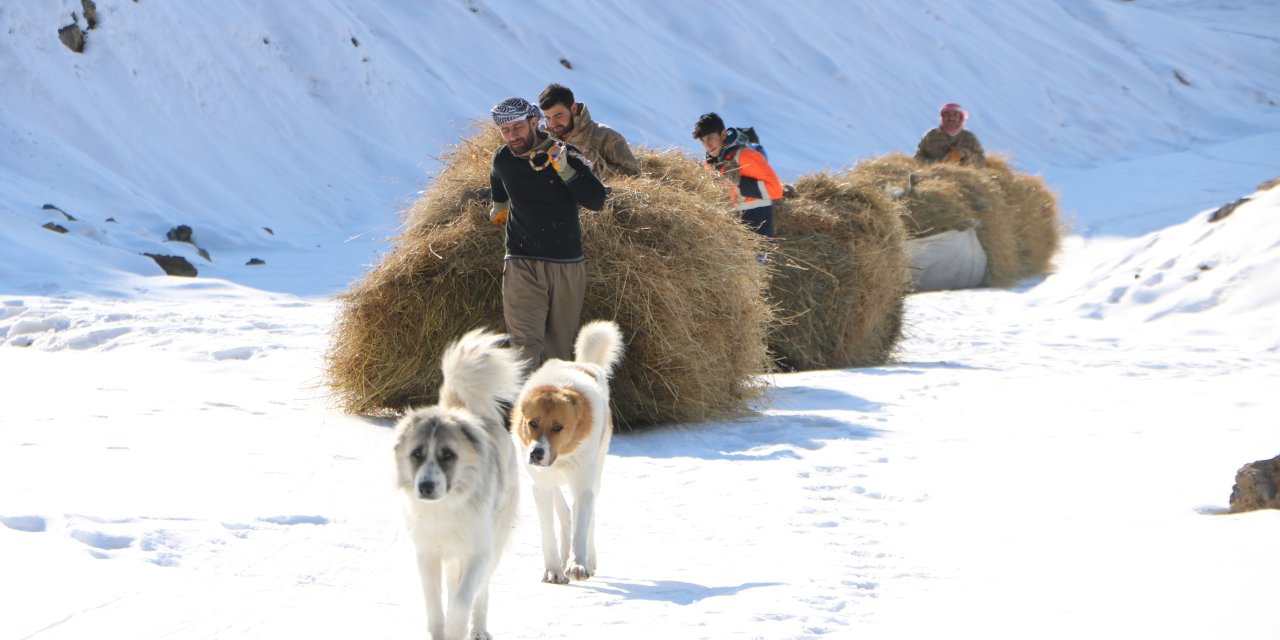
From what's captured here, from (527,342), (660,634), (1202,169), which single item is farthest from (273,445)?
(1202,169)

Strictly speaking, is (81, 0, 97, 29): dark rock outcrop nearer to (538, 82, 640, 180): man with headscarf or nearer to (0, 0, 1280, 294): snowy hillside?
(0, 0, 1280, 294): snowy hillside

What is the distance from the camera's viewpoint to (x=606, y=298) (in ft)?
24.7

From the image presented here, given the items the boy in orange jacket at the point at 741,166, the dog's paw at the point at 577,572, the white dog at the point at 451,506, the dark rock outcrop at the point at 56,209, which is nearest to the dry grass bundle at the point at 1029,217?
the boy in orange jacket at the point at 741,166

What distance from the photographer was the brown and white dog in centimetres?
463

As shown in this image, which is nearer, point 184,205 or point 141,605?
point 141,605

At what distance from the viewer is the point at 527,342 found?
22.8 ft

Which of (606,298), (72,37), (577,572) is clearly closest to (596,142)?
(606,298)

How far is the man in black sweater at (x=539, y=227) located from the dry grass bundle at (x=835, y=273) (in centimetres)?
324

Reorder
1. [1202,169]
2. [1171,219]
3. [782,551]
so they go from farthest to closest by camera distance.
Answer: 1. [1202,169]
2. [1171,219]
3. [782,551]

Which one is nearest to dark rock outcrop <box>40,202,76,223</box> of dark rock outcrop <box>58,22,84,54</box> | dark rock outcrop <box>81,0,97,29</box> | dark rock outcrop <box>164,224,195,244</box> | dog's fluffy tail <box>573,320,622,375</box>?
dark rock outcrop <box>164,224,195,244</box>

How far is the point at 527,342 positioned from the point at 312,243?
10872mm

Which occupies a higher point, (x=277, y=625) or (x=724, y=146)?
(x=724, y=146)

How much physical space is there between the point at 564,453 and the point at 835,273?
6.18 meters

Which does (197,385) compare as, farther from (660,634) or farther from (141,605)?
(660,634)
